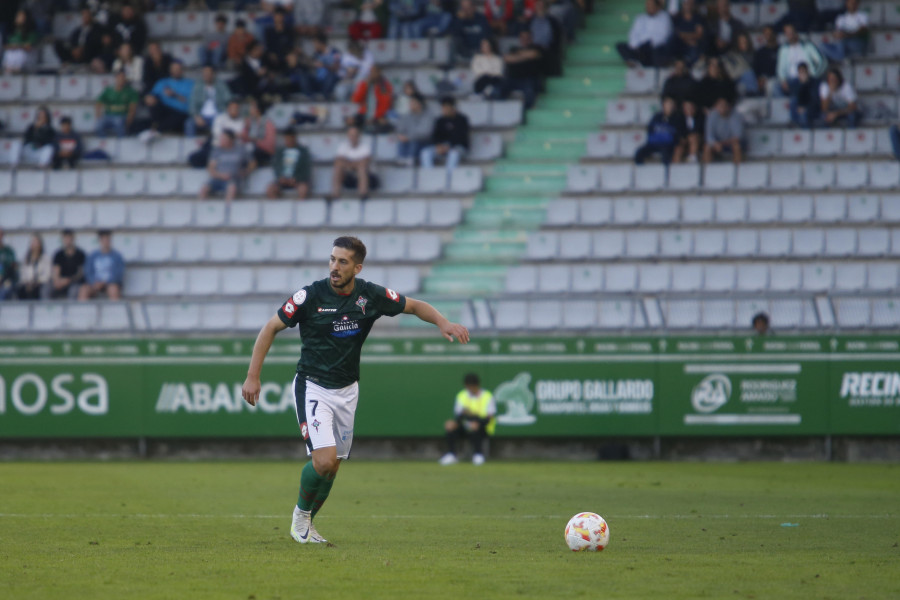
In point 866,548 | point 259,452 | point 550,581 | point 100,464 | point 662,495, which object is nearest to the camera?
point 550,581

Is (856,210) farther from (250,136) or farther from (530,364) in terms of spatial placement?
(250,136)

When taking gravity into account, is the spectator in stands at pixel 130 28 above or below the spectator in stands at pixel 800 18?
below

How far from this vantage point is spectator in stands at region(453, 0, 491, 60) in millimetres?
26328

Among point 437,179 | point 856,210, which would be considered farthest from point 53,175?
point 856,210

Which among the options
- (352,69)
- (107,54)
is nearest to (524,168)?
(352,69)

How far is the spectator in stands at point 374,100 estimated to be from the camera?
2555 centimetres

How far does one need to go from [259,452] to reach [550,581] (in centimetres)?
1396

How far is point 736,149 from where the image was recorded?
23359mm

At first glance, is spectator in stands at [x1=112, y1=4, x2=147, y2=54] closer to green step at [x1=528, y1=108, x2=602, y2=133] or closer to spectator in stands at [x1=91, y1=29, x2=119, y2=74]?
spectator in stands at [x1=91, y1=29, x2=119, y2=74]

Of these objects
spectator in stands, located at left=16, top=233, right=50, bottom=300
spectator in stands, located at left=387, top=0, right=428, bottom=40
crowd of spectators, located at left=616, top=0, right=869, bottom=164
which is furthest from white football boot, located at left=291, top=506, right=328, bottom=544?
spectator in stands, located at left=387, top=0, right=428, bottom=40

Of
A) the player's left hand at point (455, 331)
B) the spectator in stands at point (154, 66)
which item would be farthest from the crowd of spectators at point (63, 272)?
the player's left hand at point (455, 331)

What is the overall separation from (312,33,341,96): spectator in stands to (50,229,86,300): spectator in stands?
6516 millimetres

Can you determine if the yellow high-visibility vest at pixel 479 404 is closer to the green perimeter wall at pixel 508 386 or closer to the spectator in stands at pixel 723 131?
the green perimeter wall at pixel 508 386

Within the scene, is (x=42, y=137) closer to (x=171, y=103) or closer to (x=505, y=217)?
(x=171, y=103)
